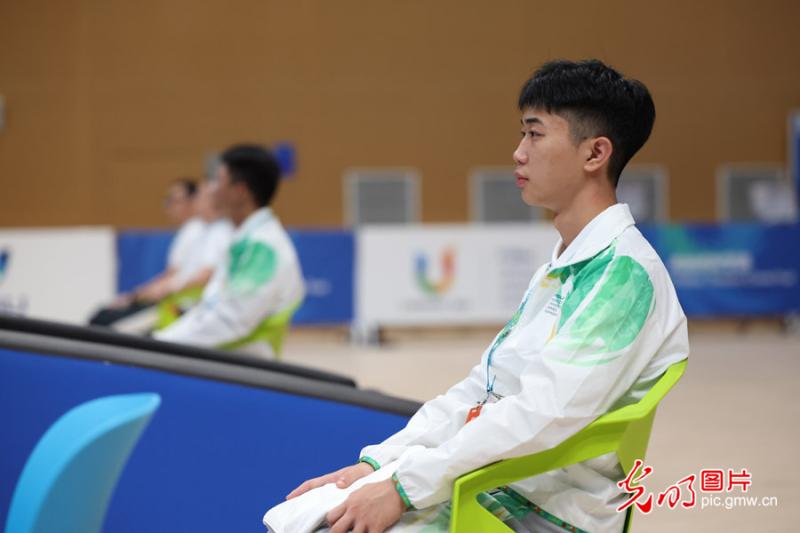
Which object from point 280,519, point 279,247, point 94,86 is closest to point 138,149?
point 94,86

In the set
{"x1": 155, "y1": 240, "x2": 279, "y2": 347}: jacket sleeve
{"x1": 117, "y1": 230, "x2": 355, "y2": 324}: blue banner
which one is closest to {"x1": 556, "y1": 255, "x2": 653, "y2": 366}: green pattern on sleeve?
{"x1": 155, "y1": 240, "x2": 279, "y2": 347}: jacket sleeve

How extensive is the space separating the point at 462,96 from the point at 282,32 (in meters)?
2.42

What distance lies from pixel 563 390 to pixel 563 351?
7 centimetres

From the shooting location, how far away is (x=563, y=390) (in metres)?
1.78

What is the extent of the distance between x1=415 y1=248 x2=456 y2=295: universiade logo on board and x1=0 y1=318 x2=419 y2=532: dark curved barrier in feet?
24.2

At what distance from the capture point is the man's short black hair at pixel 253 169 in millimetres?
4930

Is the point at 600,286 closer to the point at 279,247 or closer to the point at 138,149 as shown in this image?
the point at 279,247

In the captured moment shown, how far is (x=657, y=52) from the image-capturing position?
13.8 m

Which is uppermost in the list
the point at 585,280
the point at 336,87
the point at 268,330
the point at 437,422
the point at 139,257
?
the point at 336,87

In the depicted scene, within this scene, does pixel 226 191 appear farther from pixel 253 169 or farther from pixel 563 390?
pixel 563 390

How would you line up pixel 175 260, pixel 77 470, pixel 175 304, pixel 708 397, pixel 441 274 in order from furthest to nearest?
1. pixel 441 274
2. pixel 175 260
3. pixel 708 397
4. pixel 175 304
5. pixel 77 470

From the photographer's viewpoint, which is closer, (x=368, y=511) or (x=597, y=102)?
(x=368, y=511)

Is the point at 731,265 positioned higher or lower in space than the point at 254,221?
lower

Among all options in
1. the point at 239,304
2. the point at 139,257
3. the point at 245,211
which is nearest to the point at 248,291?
the point at 239,304
